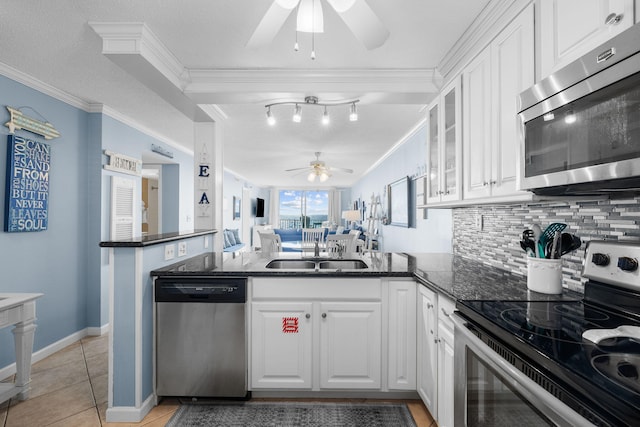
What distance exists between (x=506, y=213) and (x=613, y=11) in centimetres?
127

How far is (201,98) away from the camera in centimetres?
260

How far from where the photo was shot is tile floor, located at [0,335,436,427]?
1974mm

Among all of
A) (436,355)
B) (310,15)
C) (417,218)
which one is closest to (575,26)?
(310,15)

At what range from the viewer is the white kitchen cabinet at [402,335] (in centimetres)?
206

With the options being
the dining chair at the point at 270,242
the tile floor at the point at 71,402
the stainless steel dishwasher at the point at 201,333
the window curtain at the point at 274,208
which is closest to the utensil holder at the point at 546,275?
the tile floor at the point at 71,402

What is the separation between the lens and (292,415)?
2.00 metres

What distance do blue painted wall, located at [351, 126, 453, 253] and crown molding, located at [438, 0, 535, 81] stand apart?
1.36 m

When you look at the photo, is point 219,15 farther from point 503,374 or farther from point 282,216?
point 282,216

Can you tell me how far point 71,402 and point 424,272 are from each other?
2.49 meters

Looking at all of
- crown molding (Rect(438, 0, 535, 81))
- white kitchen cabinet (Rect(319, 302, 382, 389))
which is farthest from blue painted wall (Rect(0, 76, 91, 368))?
crown molding (Rect(438, 0, 535, 81))

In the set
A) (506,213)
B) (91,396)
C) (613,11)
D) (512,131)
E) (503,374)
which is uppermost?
(613,11)

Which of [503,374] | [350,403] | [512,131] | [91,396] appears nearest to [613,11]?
[512,131]

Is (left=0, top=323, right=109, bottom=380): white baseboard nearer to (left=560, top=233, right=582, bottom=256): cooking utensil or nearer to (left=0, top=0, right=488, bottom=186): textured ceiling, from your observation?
(left=0, top=0, right=488, bottom=186): textured ceiling

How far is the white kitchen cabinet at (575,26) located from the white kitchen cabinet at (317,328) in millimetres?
1441
